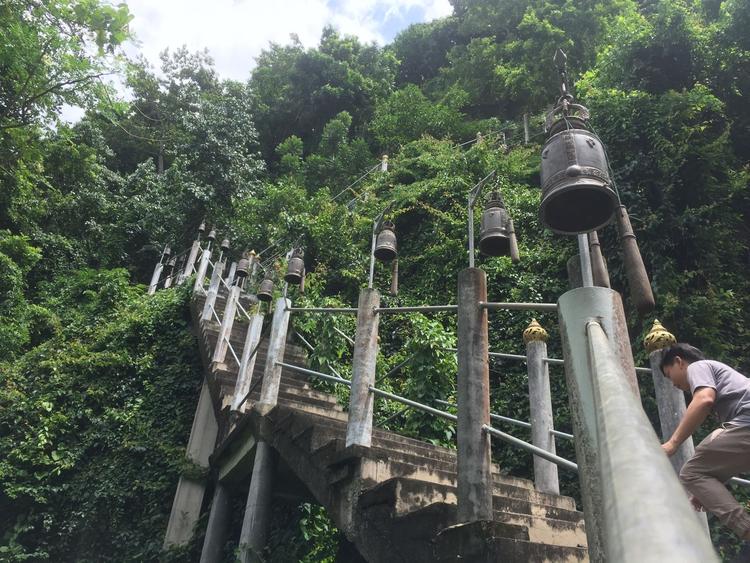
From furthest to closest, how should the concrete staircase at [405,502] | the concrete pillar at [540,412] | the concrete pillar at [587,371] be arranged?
the concrete pillar at [540,412] → the concrete staircase at [405,502] → the concrete pillar at [587,371]

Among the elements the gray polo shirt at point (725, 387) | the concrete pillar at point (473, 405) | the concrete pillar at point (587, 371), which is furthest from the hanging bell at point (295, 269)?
the concrete pillar at point (587, 371)

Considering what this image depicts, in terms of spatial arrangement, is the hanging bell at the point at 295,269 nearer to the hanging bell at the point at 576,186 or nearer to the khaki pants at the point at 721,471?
the hanging bell at the point at 576,186

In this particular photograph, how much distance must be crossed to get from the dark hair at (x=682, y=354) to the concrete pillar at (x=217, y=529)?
434 centimetres

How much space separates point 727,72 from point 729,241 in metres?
3.54

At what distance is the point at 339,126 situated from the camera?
67.6ft

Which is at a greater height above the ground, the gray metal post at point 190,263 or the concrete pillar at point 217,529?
the gray metal post at point 190,263

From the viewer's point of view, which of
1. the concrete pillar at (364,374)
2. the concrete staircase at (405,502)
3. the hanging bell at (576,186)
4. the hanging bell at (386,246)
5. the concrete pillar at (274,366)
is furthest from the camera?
the hanging bell at (386,246)

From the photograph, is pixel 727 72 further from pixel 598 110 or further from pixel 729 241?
pixel 729 241

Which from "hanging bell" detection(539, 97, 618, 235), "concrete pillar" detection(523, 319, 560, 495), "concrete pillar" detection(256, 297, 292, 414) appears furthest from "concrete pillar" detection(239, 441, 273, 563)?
"hanging bell" detection(539, 97, 618, 235)

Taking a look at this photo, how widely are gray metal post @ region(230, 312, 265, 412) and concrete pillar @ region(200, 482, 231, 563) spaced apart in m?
0.99

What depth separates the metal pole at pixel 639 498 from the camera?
64 centimetres

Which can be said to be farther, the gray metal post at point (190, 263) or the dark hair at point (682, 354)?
the gray metal post at point (190, 263)

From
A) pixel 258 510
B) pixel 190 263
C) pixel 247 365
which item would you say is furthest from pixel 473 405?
pixel 190 263

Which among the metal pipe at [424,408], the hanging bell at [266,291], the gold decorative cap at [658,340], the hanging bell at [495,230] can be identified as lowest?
the metal pipe at [424,408]
